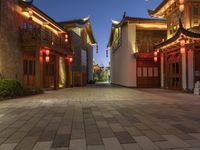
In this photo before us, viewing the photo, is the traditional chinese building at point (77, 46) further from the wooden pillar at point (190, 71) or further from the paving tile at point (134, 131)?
the paving tile at point (134, 131)

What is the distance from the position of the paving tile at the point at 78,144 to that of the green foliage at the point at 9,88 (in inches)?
337

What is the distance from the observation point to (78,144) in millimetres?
3895

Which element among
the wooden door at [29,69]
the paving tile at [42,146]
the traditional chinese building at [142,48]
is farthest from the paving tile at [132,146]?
the traditional chinese building at [142,48]

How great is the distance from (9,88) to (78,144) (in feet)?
29.5

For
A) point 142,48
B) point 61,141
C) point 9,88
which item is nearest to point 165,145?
point 61,141

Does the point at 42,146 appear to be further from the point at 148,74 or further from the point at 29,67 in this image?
the point at 148,74

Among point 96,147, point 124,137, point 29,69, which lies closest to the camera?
point 96,147

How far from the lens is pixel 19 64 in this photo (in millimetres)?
15102

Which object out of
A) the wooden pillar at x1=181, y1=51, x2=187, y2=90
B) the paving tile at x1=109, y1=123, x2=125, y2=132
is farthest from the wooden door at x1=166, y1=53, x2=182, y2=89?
the paving tile at x1=109, y1=123, x2=125, y2=132

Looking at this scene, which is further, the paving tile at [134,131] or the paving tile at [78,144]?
the paving tile at [134,131]

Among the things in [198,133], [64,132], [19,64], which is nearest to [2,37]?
[19,64]

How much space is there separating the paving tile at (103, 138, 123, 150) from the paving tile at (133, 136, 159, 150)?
1.33ft

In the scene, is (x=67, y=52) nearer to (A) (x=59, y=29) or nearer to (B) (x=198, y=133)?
(A) (x=59, y=29)

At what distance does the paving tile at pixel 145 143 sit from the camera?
3.70 m
